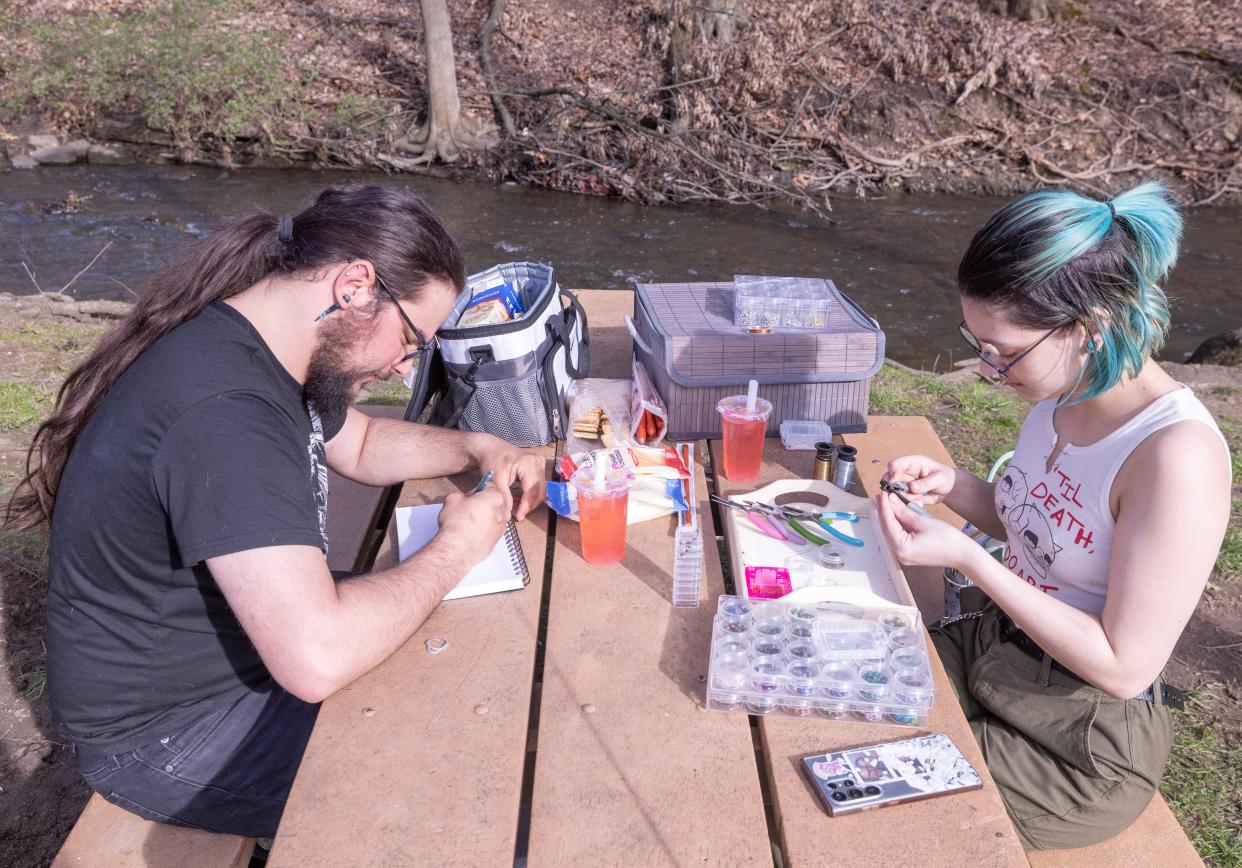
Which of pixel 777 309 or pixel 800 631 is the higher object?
pixel 777 309

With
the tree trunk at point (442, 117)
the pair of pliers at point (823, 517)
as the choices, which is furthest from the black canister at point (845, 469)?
the tree trunk at point (442, 117)

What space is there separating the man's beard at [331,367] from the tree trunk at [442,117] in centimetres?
841

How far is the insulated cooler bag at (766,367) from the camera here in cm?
237

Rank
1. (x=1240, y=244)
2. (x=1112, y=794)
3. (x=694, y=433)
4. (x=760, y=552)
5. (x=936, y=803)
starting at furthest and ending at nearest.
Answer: (x=1240, y=244) < (x=694, y=433) < (x=760, y=552) < (x=1112, y=794) < (x=936, y=803)

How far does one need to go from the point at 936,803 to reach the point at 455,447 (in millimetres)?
1320

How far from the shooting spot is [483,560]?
189cm

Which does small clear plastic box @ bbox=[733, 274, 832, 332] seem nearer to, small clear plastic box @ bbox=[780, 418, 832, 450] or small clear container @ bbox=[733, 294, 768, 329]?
small clear container @ bbox=[733, 294, 768, 329]

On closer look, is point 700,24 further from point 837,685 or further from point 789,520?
point 837,685

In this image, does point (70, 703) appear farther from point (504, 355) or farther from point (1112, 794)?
point (1112, 794)

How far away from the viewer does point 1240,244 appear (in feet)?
27.2

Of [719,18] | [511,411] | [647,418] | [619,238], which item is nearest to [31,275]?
[619,238]

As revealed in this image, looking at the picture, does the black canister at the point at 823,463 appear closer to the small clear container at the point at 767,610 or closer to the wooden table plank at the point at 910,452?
the wooden table plank at the point at 910,452

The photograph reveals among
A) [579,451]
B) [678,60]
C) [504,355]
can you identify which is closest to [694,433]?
[579,451]

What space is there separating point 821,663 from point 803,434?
96 centimetres
